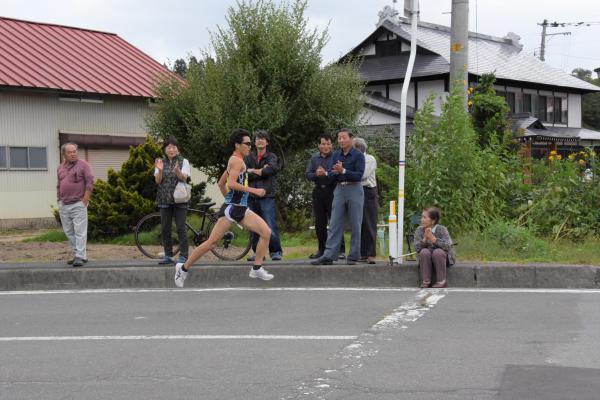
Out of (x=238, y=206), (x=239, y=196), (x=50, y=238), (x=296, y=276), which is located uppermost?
(x=239, y=196)

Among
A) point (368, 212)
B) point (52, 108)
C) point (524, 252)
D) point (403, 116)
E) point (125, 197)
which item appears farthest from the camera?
point (52, 108)

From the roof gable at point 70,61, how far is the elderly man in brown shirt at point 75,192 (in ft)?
29.4

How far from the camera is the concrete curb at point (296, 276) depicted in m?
9.59

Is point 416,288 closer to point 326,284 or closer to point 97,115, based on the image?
point 326,284

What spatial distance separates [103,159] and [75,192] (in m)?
11.5

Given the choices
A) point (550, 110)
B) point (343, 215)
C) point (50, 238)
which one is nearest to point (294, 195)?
point (50, 238)

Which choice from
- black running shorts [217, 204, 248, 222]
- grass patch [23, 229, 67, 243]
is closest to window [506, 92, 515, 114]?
grass patch [23, 229, 67, 243]

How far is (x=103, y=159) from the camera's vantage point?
21812 millimetres

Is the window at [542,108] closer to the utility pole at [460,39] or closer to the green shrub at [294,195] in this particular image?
the green shrub at [294,195]

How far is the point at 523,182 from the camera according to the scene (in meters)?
13.4

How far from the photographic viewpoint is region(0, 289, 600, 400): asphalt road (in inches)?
205

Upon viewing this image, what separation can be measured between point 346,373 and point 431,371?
586 millimetres

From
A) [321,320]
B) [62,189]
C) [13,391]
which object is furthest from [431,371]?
[62,189]

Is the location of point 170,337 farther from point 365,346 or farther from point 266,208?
point 266,208
